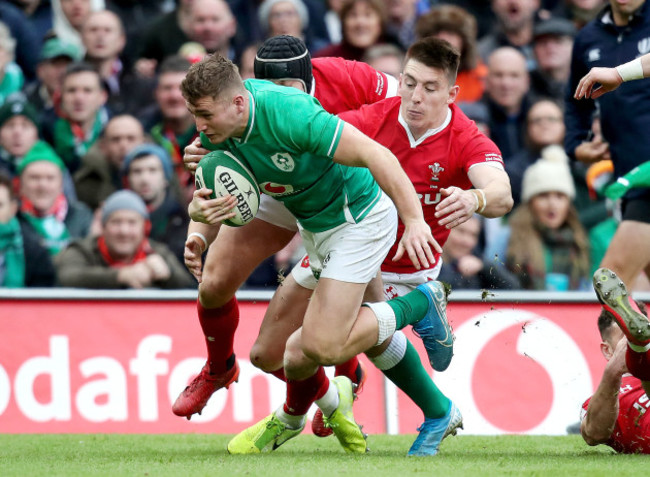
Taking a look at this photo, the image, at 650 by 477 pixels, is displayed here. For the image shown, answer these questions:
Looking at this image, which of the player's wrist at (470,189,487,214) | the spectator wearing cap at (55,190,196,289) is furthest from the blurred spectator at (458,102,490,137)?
the player's wrist at (470,189,487,214)

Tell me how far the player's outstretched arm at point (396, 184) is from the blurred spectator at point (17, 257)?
14.4 ft

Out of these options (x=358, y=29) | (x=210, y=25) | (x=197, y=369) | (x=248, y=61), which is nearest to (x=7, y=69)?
(x=210, y=25)

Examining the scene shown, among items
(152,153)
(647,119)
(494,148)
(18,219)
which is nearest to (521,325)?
(647,119)

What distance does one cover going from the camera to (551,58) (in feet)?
36.4

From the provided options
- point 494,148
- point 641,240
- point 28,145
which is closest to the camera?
point 494,148

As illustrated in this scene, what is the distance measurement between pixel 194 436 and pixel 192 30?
4.55m

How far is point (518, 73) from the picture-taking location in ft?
35.1

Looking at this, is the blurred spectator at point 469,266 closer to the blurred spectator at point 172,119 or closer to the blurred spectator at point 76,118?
Answer: the blurred spectator at point 172,119

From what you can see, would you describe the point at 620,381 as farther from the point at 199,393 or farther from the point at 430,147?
the point at 199,393

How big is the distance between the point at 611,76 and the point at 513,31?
5.48m

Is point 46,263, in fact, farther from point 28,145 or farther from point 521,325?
point 521,325

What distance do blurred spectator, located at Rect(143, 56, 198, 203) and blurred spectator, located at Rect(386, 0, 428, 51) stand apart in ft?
7.05

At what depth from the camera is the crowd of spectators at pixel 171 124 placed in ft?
30.1

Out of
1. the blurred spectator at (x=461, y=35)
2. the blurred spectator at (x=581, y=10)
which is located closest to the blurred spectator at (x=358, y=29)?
the blurred spectator at (x=461, y=35)
